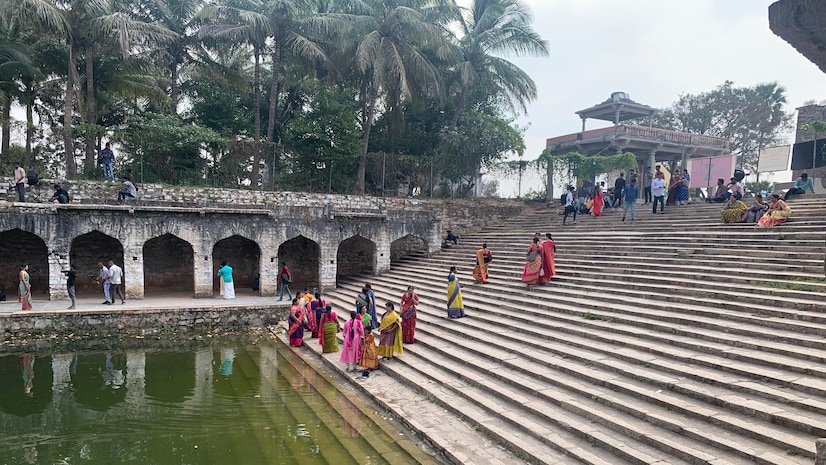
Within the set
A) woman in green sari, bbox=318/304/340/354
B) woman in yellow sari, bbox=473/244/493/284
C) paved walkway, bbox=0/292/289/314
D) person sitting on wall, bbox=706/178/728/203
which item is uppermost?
person sitting on wall, bbox=706/178/728/203

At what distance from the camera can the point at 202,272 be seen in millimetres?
15555

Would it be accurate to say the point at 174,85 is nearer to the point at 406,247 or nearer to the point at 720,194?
the point at 406,247

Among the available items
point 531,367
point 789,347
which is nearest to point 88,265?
point 531,367

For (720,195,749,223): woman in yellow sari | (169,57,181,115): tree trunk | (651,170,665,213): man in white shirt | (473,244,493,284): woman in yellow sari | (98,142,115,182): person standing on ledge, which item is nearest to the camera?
(720,195,749,223): woman in yellow sari

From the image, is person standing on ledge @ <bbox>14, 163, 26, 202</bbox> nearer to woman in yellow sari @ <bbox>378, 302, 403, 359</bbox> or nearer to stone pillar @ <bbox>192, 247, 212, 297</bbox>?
stone pillar @ <bbox>192, 247, 212, 297</bbox>

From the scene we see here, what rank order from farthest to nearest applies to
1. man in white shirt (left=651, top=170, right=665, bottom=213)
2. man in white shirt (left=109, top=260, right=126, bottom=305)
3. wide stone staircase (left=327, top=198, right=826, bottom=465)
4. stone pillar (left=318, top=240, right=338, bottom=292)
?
stone pillar (left=318, top=240, right=338, bottom=292)
man in white shirt (left=651, top=170, right=665, bottom=213)
man in white shirt (left=109, top=260, right=126, bottom=305)
wide stone staircase (left=327, top=198, right=826, bottom=465)

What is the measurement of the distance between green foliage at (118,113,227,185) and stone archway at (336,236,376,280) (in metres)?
6.07

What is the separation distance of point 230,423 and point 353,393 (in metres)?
2.05

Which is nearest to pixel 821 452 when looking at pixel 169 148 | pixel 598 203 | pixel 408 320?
pixel 408 320

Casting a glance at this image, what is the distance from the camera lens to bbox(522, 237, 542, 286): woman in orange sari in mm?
11695

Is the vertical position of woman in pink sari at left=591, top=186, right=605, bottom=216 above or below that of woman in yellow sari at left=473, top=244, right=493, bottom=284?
above

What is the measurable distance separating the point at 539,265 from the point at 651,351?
4.61 metres

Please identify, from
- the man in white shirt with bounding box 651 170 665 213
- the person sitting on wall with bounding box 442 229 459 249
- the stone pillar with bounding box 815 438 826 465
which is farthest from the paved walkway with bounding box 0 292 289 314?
the stone pillar with bounding box 815 438 826 465

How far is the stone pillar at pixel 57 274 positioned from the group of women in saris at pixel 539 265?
13.2m
